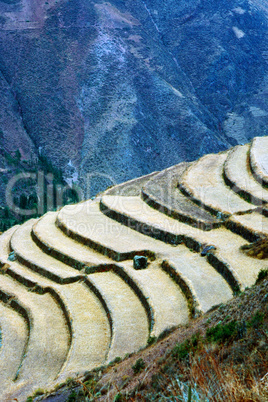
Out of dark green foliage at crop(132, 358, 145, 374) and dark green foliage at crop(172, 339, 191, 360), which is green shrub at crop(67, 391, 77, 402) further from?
dark green foliage at crop(172, 339, 191, 360)

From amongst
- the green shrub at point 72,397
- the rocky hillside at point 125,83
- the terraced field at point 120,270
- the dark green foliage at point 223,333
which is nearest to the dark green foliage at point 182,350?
the dark green foliage at point 223,333

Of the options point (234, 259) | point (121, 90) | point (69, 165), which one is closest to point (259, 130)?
point (121, 90)

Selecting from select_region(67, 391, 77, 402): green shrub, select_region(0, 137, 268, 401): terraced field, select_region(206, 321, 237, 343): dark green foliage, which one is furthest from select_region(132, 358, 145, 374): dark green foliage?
select_region(0, 137, 268, 401): terraced field

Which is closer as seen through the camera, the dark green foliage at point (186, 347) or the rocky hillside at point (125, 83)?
the dark green foliage at point (186, 347)

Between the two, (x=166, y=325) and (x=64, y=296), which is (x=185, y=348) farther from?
(x=64, y=296)

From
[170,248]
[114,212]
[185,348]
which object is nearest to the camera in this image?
[185,348]

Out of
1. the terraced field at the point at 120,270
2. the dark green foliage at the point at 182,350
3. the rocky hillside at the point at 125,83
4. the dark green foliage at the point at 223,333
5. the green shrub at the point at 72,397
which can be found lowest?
the rocky hillside at the point at 125,83

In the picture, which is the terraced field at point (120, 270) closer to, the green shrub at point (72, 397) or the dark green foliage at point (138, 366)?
the green shrub at point (72, 397)

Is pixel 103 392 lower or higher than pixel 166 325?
higher
